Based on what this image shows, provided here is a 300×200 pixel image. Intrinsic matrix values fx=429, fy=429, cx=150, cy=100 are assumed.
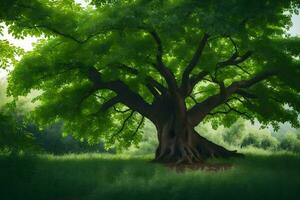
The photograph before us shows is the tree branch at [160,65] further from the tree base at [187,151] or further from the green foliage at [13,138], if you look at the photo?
the green foliage at [13,138]

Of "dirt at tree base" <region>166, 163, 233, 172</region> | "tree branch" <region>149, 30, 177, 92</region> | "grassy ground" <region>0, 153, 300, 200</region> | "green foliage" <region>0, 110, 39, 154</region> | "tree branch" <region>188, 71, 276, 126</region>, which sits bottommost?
"grassy ground" <region>0, 153, 300, 200</region>

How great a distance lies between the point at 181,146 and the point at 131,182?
8.68 metres

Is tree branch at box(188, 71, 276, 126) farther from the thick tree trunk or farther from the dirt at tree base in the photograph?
the dirt at tree base

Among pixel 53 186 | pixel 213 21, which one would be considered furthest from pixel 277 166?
pixel 53 186

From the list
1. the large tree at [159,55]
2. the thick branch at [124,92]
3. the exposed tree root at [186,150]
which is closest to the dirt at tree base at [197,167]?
the exposed tree root at [186,150]

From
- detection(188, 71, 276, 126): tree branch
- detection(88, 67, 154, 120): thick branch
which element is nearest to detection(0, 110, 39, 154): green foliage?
detection(88, 67, 154, 120): thick branch

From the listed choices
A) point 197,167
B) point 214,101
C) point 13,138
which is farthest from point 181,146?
point 13,138

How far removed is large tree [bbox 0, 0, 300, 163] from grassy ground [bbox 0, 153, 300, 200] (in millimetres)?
4877

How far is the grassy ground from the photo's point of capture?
1203cm

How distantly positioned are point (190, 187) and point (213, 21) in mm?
6637

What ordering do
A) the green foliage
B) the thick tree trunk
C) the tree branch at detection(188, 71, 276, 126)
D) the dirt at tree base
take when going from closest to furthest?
the green foliage, the dirt at tree base, the thick tree trunk, the tree branch at detection(188, 71, 276, 126)

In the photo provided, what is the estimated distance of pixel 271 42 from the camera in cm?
1953

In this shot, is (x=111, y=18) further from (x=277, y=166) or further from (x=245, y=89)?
(x=245, y=89)

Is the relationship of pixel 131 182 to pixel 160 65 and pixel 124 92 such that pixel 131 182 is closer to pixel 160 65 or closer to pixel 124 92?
pixel 160 65
